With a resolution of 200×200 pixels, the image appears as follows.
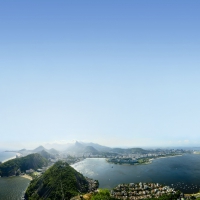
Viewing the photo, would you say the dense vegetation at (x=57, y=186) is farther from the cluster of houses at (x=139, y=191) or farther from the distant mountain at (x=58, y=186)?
the cluster of houses at (x=139, y=191)

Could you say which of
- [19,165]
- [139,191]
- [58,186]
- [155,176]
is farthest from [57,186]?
[19,165]

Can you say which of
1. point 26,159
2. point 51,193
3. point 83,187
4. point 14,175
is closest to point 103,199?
point 51,193

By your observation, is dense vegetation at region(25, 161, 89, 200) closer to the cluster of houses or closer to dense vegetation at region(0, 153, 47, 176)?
the cluster of houses

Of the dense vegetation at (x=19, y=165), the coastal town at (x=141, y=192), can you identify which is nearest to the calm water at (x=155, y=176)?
the coastal town at (x=141, y=192)

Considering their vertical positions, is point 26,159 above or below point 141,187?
above

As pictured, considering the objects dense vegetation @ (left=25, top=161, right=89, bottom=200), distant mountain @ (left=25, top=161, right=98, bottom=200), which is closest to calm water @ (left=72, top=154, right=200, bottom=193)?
distant mountain @ (left=25, top=161, right=98, bottom=200)

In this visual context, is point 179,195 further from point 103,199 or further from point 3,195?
point 3,195
